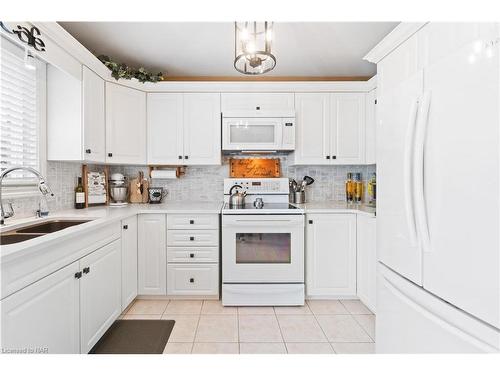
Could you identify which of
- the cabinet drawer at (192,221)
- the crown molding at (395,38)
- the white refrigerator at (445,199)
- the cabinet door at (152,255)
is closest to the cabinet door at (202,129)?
the cabinet drawer at (192,221)

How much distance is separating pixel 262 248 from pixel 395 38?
6.12ft

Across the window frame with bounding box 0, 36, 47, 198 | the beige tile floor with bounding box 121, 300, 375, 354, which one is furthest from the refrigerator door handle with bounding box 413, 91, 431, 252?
the window frame with bounding box 0, 36, 47, 198

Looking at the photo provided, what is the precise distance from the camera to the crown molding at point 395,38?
1.30 metres

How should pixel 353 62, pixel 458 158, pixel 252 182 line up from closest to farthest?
pixel 458 158, pixel 353 62, pixel 252 182

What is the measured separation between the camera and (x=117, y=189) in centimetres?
298

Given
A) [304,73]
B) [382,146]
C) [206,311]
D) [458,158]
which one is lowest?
[206,311]

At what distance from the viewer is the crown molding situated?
1302mm

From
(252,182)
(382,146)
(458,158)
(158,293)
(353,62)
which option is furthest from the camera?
(252,182)

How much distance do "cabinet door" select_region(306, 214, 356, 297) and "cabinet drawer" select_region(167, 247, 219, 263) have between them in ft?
2.96

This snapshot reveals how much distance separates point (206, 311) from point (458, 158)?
2220 millimetres

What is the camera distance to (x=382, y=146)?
1477 millimetres

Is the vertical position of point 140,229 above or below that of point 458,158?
below
